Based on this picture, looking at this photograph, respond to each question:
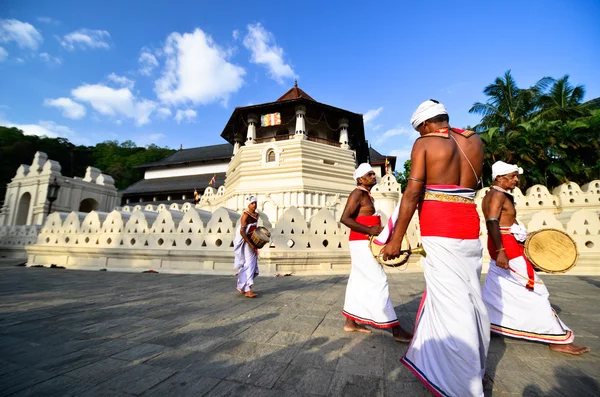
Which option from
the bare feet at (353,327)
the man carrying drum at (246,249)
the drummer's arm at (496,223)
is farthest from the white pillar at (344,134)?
the bare feet at (353,327)

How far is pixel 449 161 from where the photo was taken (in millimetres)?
1899

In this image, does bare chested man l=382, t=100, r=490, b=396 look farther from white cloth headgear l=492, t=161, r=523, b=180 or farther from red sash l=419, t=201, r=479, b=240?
white cloth headgear l=492, t=161, r=523, b=180

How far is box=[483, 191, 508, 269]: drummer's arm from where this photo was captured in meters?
2.72

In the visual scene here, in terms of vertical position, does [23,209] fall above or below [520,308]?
above

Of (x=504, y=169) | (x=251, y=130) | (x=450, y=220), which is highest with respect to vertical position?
(x=251, y=130)

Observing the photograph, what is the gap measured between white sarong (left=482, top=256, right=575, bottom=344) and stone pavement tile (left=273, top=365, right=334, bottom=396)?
1.94 m

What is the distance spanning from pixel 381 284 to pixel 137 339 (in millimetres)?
2314

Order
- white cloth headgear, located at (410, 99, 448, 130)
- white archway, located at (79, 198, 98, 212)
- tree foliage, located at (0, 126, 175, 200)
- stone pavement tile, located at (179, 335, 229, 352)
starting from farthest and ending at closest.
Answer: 1. tree foliage, located at (0, 126, 175, 200)
2. white archway, located at (79, 198, 98, 212)
3. stone pavement tile, located at (179, 335, 229, 352)
4. white cloth headgear, located at (410, 99, 448, 130)

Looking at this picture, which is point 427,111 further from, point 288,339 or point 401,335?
point 288,339

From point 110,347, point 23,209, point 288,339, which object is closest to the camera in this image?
point 110,347

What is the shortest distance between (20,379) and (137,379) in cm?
72

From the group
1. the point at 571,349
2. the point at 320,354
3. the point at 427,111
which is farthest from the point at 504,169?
the point at 320,354

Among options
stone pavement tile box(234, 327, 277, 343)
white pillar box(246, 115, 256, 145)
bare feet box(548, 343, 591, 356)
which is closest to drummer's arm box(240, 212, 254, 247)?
stone pavement tile box(234, 327, 277, 343)

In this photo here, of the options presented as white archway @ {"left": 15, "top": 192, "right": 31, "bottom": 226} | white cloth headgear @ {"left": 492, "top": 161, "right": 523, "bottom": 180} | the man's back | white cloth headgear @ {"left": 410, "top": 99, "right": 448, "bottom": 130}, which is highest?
white archway @ {"left": 15, "top": 192, "right": 31, "bottom": 226}
